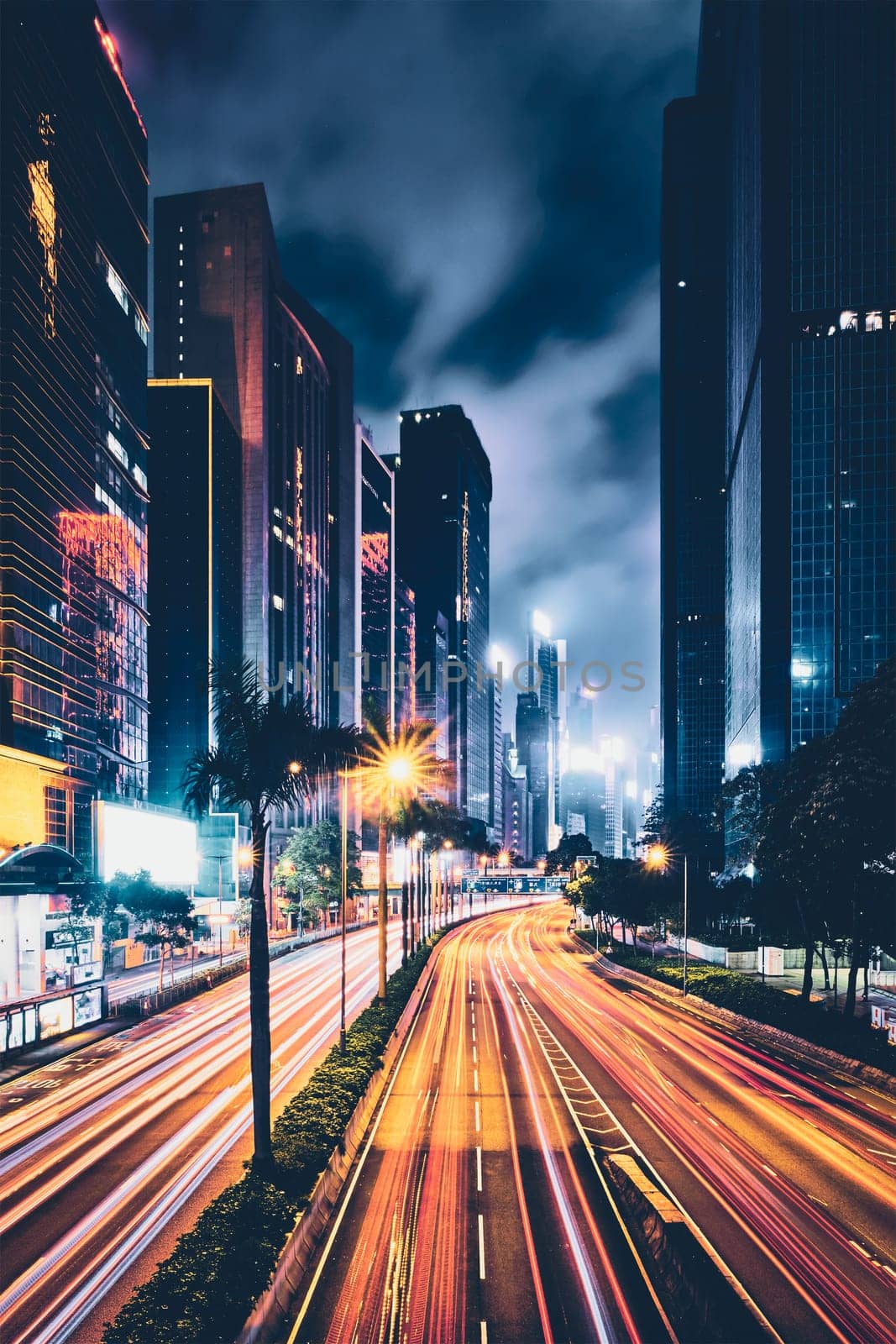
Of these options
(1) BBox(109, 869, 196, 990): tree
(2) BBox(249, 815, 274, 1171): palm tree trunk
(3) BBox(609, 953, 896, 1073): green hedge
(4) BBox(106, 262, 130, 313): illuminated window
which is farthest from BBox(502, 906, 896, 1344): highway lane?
(4) BBox(106, 262, 130, 313): illuminated window

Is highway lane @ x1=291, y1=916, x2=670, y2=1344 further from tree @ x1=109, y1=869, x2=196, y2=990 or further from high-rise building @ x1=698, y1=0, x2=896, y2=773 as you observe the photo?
high-rise building @ x1=698, y1=0, x2=896, y2=773

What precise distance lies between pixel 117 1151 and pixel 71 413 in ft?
229

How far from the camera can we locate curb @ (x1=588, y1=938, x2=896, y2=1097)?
30.5 metres

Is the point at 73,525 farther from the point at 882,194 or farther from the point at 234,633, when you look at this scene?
the point at 882,194

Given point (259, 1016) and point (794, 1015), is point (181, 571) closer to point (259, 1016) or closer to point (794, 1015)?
point (794, 1015)

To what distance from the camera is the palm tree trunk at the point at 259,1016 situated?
1878 centimetres

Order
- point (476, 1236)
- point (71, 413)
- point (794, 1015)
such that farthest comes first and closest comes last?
point (71, 413) < point (794, 1015) < point (476, 1236)

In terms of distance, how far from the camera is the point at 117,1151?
78.0ft

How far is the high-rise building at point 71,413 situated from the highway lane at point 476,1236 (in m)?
48.6

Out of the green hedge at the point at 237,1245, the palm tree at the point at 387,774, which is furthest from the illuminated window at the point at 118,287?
the green hedge at the point at 237,1245

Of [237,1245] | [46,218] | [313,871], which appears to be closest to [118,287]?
[46,218]

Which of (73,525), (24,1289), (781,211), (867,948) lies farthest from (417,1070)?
(781,211)

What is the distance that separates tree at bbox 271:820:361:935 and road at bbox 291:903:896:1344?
60685 mm

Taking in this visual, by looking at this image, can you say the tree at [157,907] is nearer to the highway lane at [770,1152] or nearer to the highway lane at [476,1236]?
the highway lane at [770,1152]
